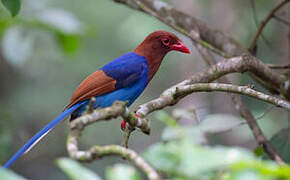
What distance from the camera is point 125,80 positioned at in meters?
3.76

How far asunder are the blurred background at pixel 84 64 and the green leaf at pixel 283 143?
37cm

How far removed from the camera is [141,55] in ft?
13.3

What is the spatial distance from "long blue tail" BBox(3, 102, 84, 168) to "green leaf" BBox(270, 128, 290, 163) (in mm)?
1586

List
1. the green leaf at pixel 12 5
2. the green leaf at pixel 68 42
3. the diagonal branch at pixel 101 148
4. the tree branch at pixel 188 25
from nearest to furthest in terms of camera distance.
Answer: the diagonal branch at pixel 101 148
the green leaf at pixel 12 5
the tree branch at pixel 188 25
the green leaf at pixel 68 42

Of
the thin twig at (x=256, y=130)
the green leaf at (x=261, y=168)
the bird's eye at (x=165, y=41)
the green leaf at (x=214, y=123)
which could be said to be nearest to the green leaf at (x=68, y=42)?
the bird's eye at (x=165, y=41)

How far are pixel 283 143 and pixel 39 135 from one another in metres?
1.83

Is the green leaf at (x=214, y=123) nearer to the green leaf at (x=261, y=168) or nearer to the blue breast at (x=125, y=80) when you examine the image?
the blue breast at (x=125, y=80)

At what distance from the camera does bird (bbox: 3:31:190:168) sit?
11.7 ft

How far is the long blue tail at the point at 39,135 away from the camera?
2688mm

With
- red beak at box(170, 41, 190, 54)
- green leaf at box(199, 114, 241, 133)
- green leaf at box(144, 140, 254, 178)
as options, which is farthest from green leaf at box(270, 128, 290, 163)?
green leaf at box(144, 140, 254, 178)

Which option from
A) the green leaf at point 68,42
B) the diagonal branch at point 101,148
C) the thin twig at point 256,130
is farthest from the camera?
the green leaf at point 68,42

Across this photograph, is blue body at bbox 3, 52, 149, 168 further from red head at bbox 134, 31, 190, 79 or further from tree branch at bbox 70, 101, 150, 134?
tree branch at bbox 70, 101, 150, 134

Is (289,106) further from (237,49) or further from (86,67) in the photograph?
(86,67)

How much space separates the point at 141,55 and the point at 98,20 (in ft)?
17.9
